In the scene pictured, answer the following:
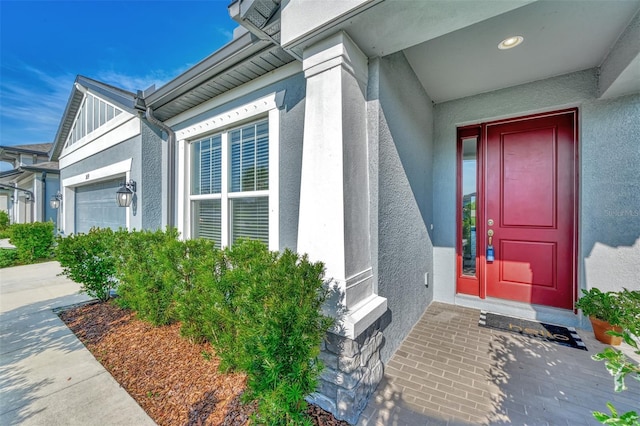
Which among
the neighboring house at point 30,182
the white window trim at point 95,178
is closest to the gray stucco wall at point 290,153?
the white window trim at point 95,178

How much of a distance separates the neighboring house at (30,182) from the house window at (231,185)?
1108 centimetres

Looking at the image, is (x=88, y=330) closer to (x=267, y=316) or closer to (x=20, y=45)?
(x=267, y=316)

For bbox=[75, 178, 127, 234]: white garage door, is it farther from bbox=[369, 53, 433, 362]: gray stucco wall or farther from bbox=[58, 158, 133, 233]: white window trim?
bbox=[369, 53, 433, 362]: gray stucco wall

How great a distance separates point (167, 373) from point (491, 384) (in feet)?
9.54

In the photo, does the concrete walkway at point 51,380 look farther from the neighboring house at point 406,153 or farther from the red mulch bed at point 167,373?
the neighboring house at point 406,153

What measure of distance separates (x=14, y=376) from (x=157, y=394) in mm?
1487

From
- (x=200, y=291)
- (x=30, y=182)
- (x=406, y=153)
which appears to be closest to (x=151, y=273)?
(x=200, y=291)

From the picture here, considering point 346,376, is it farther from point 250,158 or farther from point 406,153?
point 250,158

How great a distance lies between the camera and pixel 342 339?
1.90 meters

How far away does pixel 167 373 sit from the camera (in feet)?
7.83

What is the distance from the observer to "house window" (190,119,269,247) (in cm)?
338

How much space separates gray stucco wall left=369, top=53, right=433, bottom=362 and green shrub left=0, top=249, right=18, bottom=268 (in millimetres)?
10385

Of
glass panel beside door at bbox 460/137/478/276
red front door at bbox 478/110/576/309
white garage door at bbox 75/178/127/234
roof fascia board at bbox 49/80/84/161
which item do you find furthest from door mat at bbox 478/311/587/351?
roof fascia board at bbox 49/80/84/161

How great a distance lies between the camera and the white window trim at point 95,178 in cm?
513
